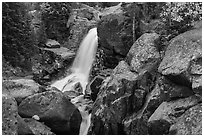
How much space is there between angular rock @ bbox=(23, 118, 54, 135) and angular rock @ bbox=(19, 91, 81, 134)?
14.0 inches

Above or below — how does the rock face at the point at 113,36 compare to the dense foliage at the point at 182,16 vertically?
below

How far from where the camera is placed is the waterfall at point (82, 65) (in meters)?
22.0

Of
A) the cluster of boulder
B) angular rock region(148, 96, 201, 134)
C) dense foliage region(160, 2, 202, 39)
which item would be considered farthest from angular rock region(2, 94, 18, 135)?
dense foliage region(160, 2, 202, 39)

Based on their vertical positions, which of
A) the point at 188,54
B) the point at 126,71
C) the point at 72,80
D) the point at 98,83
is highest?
the point at 188,54

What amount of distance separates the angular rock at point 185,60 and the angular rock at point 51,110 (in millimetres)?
4076

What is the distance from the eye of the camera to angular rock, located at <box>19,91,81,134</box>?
528 inches

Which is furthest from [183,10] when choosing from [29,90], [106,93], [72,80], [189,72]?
[72,80]

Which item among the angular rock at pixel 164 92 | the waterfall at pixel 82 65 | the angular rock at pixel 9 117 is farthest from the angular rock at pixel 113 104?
the waterfall at pixel 82 65

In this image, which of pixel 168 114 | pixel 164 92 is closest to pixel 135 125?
pixel 164 92

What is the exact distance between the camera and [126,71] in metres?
14.4

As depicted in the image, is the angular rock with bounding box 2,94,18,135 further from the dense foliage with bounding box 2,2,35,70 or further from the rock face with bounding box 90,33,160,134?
the dense foliage with bounding box 2,2,35,70

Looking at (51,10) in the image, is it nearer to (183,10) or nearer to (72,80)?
(72,80)

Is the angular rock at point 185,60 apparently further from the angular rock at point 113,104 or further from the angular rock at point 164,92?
the angular rock at point 113,104

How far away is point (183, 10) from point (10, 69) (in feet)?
40.3
